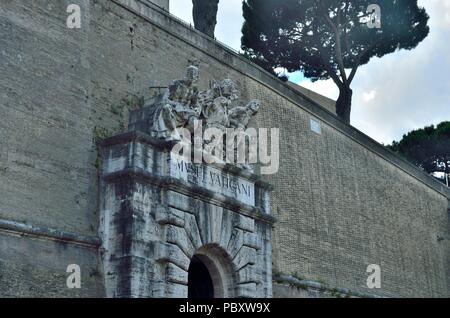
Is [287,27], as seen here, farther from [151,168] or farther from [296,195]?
[151,168]

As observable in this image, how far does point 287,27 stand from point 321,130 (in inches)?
262

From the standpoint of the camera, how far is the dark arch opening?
13.0 m

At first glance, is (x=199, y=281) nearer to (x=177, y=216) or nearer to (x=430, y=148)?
(x=177, y=216)

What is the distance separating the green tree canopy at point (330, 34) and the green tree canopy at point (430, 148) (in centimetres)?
816

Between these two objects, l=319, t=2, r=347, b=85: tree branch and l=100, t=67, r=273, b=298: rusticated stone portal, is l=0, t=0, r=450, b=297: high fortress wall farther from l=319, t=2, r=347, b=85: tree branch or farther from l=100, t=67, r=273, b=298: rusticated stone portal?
l=319, t=2, r=347, b=85: tree branch

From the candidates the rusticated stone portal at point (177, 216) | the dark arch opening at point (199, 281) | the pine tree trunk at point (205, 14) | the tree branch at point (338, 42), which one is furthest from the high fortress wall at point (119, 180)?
the tree branch at point (338, 42)

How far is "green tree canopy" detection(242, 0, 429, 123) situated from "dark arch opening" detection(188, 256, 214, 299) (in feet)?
38.5

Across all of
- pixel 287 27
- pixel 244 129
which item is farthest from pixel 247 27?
pixel 244 129

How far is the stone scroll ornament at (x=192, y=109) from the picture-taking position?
39.8ft

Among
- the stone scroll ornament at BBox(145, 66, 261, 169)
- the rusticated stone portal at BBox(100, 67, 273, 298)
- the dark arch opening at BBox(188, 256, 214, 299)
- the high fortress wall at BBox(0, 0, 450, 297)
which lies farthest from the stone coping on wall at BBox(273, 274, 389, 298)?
the stone scroll ornament at BBox(145, 66, 261, 169)

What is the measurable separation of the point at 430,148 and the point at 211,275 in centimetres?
2125

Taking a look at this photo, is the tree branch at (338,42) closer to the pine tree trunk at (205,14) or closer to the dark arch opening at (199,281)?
the pine tree trunk at (205,14)

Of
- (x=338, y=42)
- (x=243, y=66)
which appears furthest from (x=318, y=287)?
(x=338, y=42)

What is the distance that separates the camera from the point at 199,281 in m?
13.2
